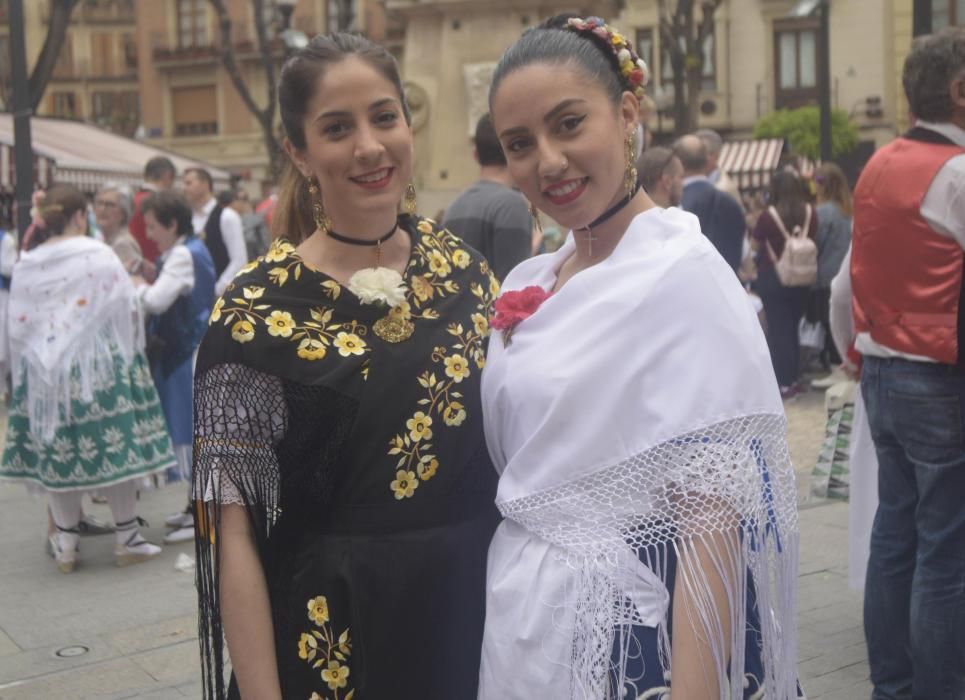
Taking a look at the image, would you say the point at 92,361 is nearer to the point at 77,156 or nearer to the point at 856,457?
the point at 856,457

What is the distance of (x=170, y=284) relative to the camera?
22.1 ft

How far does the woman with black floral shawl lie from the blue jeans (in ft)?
5.55

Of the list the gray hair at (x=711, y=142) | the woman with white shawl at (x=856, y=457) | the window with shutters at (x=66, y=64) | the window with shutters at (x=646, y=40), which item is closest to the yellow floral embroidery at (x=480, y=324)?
the woman with white shawl at (x=856, y=457)

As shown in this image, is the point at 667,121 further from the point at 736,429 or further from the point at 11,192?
the point at 736,429

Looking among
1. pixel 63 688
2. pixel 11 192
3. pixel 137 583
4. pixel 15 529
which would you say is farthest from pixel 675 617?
pixel 11 192

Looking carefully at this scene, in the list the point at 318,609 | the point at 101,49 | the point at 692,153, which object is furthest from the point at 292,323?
the point at 101,49

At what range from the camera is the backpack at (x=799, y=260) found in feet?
33.5

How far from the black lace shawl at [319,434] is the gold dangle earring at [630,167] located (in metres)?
0.46

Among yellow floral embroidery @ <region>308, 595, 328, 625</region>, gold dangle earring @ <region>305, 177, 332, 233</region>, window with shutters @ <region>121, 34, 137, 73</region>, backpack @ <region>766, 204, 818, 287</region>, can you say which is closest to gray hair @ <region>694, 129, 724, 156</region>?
backpack @ <region>766, 204, 818, 287</region>

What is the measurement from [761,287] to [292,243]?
8601 mm

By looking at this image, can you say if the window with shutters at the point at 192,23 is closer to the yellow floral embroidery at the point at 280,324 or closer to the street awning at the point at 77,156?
the street awning at the point at 77,156

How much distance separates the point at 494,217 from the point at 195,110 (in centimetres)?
4466

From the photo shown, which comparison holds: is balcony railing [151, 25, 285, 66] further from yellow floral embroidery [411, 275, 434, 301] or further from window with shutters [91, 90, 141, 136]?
yellow floral embroidery [411, 275, 434, 301]

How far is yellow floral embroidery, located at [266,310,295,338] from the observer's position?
7.23 feet
